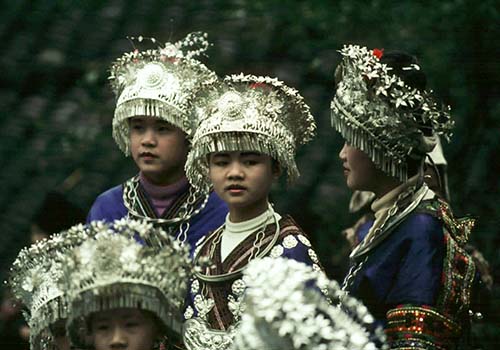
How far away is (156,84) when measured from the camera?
846 cm

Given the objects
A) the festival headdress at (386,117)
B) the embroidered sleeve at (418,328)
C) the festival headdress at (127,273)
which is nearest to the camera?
the festival headdress at (127,273)

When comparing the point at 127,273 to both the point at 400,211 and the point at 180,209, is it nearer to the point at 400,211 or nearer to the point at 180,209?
the point at 400,211

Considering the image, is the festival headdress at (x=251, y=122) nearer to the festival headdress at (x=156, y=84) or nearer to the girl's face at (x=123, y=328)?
the festival headdress at (x=156, y=84)

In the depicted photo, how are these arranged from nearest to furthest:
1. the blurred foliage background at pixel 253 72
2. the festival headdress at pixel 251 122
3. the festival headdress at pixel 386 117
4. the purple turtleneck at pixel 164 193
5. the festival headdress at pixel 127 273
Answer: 1. the festival headdress at pixel 127 273
2. the festival headdress at pixel 386 117
3. the festival headdress at pixel 251 122
4. the purple turtleneck at pixel 164 193
5. the blurred foliage background at pixel 253 72

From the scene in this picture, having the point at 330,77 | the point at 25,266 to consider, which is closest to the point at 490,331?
the point at 330,77

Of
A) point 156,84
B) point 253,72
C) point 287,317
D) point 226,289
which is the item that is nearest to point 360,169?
point 226,289

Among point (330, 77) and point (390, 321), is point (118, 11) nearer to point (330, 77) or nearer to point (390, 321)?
point (330, 77)

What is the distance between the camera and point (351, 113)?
746cm

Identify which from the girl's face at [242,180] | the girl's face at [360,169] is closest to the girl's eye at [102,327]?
the girl's face at [242,180]

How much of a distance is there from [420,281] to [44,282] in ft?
4.41

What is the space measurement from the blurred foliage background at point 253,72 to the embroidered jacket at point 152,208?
1.04 meters

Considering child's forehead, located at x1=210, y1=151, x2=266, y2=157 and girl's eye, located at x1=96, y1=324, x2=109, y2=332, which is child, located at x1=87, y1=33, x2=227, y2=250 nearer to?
child's forehead, located at x1=210, y1=151, x2=266, y2=157

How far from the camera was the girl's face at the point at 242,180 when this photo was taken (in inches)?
300

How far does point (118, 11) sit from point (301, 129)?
93.6 inches
